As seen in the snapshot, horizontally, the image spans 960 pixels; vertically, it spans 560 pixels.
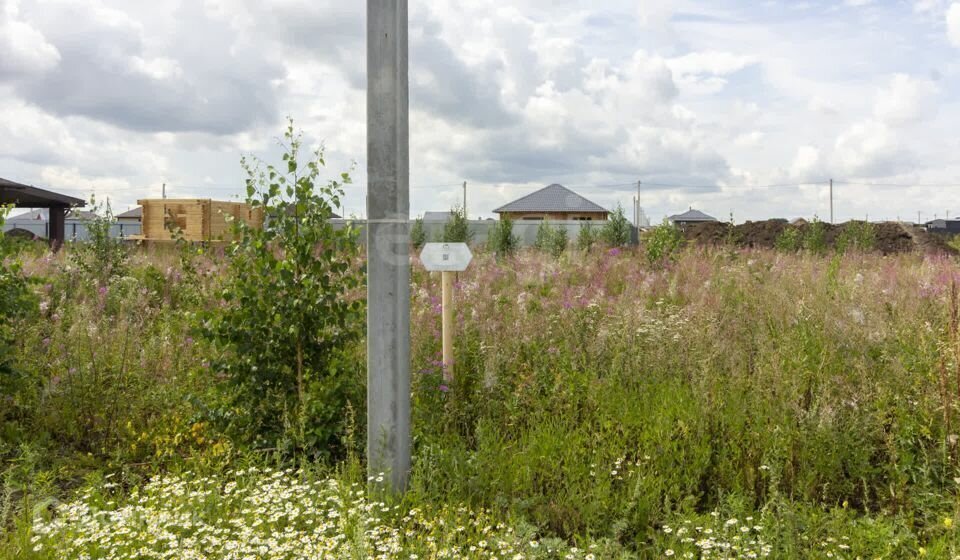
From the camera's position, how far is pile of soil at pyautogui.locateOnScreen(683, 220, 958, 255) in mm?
21672

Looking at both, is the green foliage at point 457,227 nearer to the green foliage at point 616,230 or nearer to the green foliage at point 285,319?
the green foliage at point 616,230

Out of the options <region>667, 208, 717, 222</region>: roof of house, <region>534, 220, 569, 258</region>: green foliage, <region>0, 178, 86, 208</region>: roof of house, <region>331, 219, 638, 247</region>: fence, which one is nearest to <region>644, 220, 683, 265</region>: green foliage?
<region>534, 220, 569, 258</region>: green foliage

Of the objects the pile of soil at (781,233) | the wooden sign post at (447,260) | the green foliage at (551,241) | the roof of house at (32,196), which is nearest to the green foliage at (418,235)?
the green foliage at (551,241)

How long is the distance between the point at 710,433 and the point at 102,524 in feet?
11.2

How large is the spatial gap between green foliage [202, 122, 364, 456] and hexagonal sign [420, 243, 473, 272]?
30.9 inches

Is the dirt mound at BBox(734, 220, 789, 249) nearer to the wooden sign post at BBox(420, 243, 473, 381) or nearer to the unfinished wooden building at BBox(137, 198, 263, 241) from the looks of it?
the unfinished wooden building at BBox(137, 198, 263, 241)

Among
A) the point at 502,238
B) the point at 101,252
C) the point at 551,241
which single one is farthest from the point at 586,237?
the point at 101,252

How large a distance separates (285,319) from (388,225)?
1.23m

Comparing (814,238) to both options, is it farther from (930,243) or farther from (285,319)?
(285,319)

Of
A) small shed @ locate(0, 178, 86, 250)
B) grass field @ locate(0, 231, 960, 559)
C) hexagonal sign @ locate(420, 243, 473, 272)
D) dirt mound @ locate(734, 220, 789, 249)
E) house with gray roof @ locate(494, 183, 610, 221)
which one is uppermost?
house with gray roof @ locate(494, 183, 610, 221)

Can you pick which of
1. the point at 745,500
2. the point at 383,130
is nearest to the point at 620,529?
the point at 745,500

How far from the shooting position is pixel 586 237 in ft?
65.5

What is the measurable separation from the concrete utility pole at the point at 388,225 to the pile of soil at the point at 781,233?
1887 cm

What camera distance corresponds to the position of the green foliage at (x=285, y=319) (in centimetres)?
448
